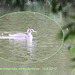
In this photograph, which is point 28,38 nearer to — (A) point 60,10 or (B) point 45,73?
(B) point 45,73

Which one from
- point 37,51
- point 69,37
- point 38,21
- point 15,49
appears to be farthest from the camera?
point 38,21

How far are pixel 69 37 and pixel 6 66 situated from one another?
2416 millimetres

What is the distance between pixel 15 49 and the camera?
2555 millimetres

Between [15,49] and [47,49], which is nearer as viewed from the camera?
[15,49]

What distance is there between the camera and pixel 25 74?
8.49 feet

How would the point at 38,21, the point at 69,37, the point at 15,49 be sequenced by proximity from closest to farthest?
1. the point at 69,37
2. the point at 15,49
3. the point at 38,21

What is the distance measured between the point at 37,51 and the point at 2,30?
1.34 ft

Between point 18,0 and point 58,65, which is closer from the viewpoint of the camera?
point 18,0

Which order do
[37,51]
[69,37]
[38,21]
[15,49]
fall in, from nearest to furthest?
[69,37] → [15,49] → [37,51] → [38,21]

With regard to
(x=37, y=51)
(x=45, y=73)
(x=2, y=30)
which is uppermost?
(x=2, y=30)

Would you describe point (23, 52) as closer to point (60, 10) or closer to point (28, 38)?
point (28, 38)

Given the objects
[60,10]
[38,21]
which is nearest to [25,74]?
[38,21]

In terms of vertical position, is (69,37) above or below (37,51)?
above

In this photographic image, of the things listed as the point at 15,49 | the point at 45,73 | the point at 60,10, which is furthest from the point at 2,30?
the point at 60,10
